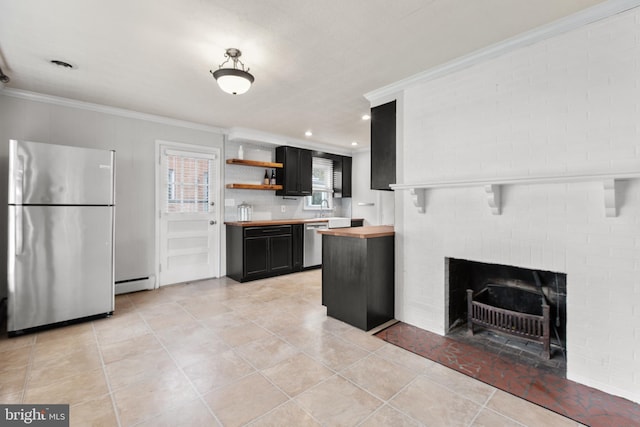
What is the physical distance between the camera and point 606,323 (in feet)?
6.29

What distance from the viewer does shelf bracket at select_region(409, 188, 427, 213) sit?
2.84 m

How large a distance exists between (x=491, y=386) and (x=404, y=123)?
2.44 meters

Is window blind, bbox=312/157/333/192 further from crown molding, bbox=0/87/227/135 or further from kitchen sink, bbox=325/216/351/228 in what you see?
crown molding, bbox=0/87/227/135

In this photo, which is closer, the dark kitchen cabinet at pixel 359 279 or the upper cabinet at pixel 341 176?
the dark kitchen cabinet at pixel 359 279

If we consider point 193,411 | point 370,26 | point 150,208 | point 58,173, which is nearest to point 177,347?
point 193,411

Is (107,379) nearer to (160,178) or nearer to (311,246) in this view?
(160,178)

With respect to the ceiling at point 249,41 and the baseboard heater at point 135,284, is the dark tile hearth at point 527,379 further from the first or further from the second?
the baseboard heater at point 135,284

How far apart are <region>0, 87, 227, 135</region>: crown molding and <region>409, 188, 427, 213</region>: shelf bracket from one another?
359cm

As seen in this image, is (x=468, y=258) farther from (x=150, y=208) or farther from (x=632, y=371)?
(x=150, y=208)

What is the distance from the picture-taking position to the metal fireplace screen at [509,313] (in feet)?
7.58

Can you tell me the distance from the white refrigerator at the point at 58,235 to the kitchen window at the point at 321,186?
3.75 metres

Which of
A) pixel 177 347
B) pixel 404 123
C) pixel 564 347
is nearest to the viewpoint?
pixel 564 347

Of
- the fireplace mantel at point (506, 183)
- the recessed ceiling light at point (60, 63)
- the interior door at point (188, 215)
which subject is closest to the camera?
the fireplace mantel at point (506, 183)

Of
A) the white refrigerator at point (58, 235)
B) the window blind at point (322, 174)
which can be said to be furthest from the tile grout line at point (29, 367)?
the window blind at point (322, 174)
